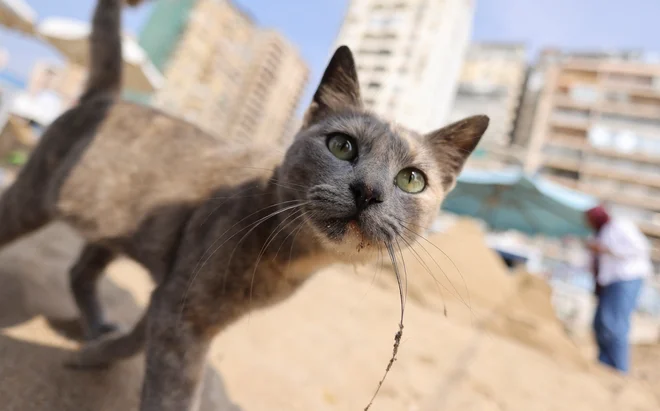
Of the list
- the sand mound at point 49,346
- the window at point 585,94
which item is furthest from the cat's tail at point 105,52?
the window at point 585,94

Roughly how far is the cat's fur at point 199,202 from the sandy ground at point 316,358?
185 millimetres

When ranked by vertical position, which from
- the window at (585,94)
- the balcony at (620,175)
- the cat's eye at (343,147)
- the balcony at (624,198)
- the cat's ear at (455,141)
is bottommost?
the cat's eye at (343,147)

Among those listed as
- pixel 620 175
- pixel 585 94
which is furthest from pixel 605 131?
pixel 620 175

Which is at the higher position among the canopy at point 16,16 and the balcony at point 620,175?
the balcony at point 620,175

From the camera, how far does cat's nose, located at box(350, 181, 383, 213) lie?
100 cm

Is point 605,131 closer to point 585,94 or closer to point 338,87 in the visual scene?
point 585,94

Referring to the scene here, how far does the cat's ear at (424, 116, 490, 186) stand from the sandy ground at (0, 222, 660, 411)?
37cm

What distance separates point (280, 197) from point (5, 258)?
2.21 m

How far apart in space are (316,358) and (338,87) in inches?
64.9

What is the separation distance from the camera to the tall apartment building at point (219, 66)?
19375 millimetres

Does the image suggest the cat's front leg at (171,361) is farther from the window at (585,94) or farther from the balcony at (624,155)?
the window at (585,94)

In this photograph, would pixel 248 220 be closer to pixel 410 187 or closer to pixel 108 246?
pixel 410 187

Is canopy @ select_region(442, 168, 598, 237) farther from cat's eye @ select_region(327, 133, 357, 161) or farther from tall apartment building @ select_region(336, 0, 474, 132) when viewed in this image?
cat's eye @ select_region(327, 133, 357, 161)

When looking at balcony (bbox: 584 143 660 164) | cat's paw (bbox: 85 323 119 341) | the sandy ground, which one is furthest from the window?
cat's paw (bbox: 85 323 119 341)
